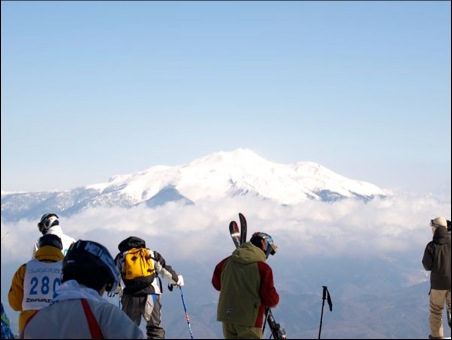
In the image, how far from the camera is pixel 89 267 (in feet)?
15.3

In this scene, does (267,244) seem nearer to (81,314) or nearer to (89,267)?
(89,267)

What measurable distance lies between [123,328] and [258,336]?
5958 mm

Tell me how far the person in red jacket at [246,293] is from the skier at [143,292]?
319cm

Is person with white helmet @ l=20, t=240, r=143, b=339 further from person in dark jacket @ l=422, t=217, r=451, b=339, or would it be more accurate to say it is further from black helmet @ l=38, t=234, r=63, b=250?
person in dark jacket @ l=422, t=217, r=451, b=339

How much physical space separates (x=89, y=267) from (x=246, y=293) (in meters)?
5.48

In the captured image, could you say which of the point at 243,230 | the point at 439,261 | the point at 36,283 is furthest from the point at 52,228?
the point at 439,261

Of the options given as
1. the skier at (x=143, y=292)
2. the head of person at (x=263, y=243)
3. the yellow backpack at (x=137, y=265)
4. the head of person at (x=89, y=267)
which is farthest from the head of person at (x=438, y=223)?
the head of person at (x=89, y=267)

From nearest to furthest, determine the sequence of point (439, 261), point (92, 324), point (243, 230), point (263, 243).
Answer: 1. point (92, 324)
2. point (263, 243)
3. point (243, 230)
4. point (439, 261)

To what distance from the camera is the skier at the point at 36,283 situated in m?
9.10

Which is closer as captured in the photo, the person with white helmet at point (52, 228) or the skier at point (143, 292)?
the person with white helmet at point (52, 228)

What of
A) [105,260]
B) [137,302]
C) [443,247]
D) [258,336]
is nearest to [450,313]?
[443,247]

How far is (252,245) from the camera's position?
10164mm

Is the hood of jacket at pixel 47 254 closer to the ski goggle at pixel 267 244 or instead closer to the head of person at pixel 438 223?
the ski goggle at pixel 267 244

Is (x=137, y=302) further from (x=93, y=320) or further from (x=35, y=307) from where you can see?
(x=93, y=320)
